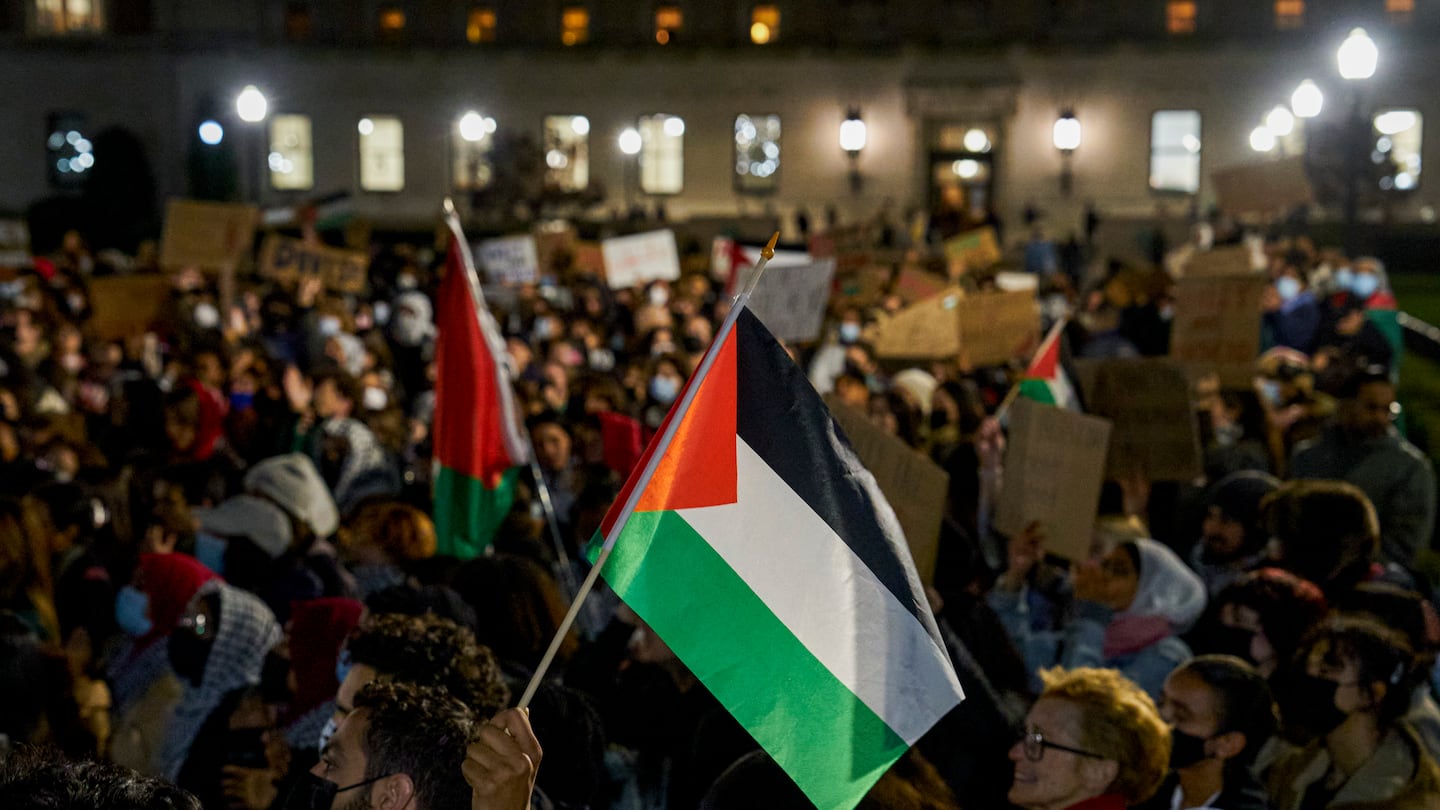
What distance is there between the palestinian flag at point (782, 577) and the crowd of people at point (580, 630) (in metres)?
0.49

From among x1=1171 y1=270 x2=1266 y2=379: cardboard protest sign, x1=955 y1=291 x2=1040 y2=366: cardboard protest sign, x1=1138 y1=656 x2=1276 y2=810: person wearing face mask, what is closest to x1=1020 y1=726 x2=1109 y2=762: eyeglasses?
x1=1138 y1=656 x2=1276 y2=810: person wearing face mask

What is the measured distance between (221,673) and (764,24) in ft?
123

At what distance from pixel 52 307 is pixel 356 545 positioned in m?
9.68

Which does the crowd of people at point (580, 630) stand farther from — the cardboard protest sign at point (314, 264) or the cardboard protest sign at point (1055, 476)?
the cardboard protest sign at point (314, 264)

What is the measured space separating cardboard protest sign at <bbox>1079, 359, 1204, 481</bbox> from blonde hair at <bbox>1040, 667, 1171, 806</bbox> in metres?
3.69

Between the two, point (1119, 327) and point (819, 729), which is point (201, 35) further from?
point (819, 729)

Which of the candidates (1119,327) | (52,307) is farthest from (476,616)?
(52,307)

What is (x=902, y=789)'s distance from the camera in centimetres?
373

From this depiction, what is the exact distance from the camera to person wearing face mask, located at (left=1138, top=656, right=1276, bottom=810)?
13.1 ft

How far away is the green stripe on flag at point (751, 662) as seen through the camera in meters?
3.17

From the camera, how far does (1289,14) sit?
39.9m

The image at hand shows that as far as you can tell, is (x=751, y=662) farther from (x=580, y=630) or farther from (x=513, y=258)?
(x=513, y=258)

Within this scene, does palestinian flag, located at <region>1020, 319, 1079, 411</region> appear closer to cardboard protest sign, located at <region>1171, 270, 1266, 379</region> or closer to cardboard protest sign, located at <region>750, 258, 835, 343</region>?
cardboard protest sign, located at <region>1171, 270, 1266, 379</region>

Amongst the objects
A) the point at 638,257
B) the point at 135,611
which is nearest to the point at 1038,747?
the point at 135,611
